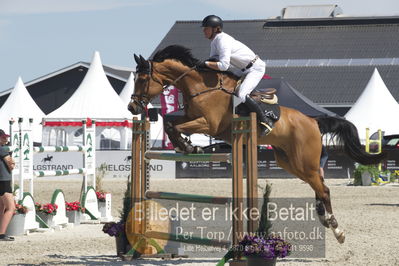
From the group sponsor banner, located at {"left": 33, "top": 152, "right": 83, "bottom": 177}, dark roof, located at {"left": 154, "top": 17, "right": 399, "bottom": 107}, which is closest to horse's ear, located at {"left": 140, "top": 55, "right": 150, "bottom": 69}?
sponsor banner, located at {"left": 33, "top": 152, "right": 83, "bottom": 177}

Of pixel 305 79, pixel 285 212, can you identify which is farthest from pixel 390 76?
pixel 285 212

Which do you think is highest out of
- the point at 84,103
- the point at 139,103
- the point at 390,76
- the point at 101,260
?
the point at 390,76

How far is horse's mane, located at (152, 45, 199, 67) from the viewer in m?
7.62

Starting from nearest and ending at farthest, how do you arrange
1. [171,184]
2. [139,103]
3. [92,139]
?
1. [139,103]
2. [92,139]
3. [171,184]

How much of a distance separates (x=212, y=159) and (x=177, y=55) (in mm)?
1465

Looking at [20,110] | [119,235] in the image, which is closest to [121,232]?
[119,235]

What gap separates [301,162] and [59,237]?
125 inches

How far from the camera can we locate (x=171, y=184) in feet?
65.5

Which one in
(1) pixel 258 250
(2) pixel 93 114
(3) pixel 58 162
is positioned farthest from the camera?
(2) pixel 93 114

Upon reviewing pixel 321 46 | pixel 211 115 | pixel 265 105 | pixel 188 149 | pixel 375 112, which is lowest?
pixel 188 149

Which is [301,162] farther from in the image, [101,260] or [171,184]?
[171,184]

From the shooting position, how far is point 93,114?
27.3m

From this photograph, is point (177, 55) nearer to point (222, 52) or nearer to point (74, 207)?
point (222, 52)

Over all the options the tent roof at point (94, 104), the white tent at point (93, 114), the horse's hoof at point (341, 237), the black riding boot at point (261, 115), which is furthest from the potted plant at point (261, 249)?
the tent roof at point (94, 104)
